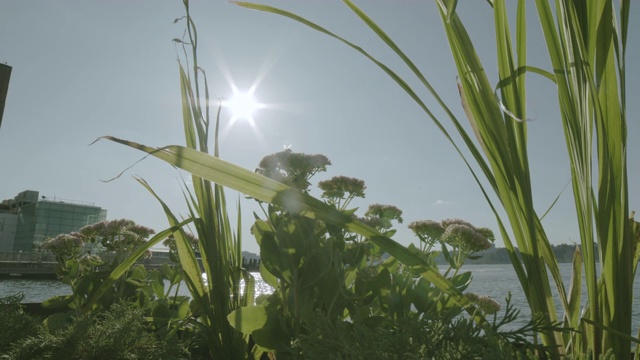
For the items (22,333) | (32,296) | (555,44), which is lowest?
(32,296)

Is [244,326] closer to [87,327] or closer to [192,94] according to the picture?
[87,327]

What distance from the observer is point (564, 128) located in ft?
2.04

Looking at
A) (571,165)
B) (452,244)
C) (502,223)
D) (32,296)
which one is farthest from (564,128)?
(32,296)

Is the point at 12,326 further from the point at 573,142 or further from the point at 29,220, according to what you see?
the point at 29,220

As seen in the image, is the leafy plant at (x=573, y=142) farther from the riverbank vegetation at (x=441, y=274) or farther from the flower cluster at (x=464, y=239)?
the flower cluster at (x=464, y=239)

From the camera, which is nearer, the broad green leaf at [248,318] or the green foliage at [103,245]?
the broad green leaf at [248,318]

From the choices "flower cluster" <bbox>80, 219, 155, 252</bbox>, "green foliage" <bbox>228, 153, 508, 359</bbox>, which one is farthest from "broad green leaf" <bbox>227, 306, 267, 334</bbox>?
"flower cluster" <bbox>80, 219, 155, 252</bbox>

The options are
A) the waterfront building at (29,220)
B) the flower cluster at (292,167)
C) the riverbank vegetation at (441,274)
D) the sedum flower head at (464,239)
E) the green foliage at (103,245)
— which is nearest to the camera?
the riverbank vegetation at (441,274)

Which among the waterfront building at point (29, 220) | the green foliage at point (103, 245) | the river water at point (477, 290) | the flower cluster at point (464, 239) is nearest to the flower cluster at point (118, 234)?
the green foliage at point (103, 245)

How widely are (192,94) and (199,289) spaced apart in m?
0.40

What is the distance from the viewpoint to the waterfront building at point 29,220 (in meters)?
44.8

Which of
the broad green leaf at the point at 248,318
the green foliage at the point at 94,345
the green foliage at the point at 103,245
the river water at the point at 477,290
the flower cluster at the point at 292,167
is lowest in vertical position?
the river water at the point at 477,290

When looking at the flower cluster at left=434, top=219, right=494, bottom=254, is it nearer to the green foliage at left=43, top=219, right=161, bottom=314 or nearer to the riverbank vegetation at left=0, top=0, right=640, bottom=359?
the riverbank vegetation at left=0, top=0, right=640, bottom=359

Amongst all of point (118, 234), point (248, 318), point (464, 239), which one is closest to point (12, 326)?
point (248, 318)
